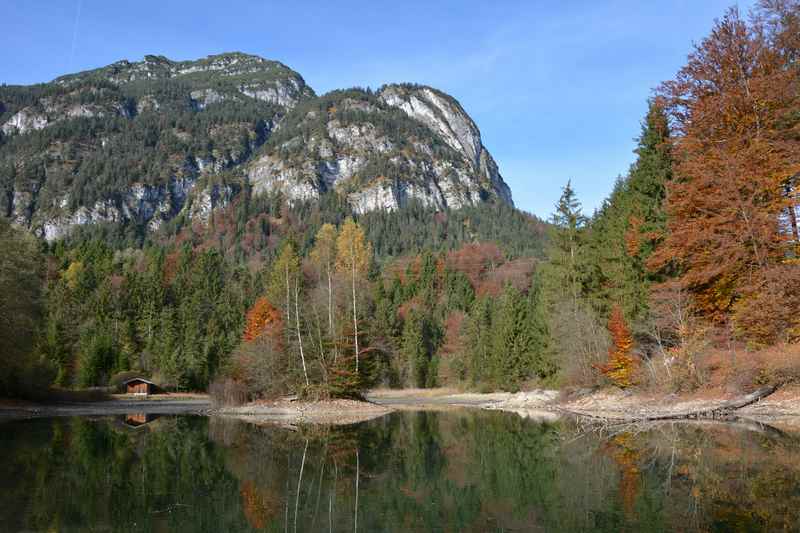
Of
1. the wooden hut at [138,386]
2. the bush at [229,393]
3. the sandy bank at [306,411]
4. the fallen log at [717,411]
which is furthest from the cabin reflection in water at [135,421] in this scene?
the wooden hut at [138,386]

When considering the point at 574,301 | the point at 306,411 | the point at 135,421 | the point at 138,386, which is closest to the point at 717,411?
the point at 574,301

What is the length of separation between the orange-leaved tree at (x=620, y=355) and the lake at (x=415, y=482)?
9.11m

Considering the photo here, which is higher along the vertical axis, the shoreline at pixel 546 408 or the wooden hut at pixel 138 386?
the wooden hut at pixel 138 386

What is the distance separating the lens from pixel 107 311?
256ft

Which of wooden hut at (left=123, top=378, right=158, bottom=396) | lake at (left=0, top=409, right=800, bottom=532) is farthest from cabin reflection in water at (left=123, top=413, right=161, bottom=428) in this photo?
wooden hut at (left=123, top=378, right=158, bottom=396)

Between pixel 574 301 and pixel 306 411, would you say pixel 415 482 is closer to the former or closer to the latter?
pixel 306 411

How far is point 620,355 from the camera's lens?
31.9 metres

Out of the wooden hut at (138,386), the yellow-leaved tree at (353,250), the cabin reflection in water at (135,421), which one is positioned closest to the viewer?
the cabin reflection in water at (135,421)

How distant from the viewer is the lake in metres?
10.2

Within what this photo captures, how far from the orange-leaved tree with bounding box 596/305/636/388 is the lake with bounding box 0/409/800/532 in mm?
9107

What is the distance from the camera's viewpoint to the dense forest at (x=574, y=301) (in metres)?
24.9

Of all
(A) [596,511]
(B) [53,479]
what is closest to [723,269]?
(A) [596,511]

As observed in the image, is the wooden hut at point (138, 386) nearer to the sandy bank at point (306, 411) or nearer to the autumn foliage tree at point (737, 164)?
the sandy bank at point (306, 411)

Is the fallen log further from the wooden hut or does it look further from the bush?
the wooden hut
